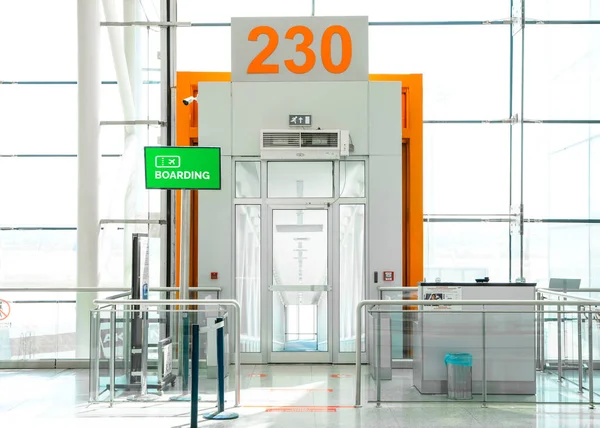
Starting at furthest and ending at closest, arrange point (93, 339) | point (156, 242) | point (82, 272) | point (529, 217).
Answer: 1. point (529, 217)
2. point (156, 242)
3. point (82, 272)
4. point (93, 339)

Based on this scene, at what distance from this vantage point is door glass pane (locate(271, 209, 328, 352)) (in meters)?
10.7

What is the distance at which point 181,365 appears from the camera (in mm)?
7930

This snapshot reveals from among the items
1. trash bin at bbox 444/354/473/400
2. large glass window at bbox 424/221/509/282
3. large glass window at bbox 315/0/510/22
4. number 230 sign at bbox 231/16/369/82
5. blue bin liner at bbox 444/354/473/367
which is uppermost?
large glass window at bbox 315/0/510/22

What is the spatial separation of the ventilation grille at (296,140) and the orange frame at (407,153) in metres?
1.52

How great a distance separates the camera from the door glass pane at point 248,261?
10.7m

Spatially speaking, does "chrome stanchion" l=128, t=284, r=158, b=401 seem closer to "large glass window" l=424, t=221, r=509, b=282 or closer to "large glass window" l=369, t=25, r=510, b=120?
"large glass window" l=424, t=221, r=509, b=282

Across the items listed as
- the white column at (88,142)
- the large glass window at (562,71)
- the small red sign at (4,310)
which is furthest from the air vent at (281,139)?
the large glass window at (562,71)

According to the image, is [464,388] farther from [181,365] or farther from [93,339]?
[93,339]

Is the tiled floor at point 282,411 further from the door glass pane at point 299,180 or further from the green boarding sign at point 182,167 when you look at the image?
the door glass pane at point 299,180

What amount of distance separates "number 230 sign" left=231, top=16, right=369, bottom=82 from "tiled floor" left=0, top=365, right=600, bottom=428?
4198mm

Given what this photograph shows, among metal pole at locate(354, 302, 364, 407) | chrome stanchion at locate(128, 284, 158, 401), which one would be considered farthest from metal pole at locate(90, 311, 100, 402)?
metal pole at locate(354, 302, 364, 407)

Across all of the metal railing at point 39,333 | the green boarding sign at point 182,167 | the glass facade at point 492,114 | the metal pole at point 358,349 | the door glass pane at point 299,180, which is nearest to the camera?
the metal pole at point 358,349

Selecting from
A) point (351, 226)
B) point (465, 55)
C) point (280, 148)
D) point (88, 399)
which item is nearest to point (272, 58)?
point (280, 148)

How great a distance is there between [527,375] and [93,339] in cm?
431
